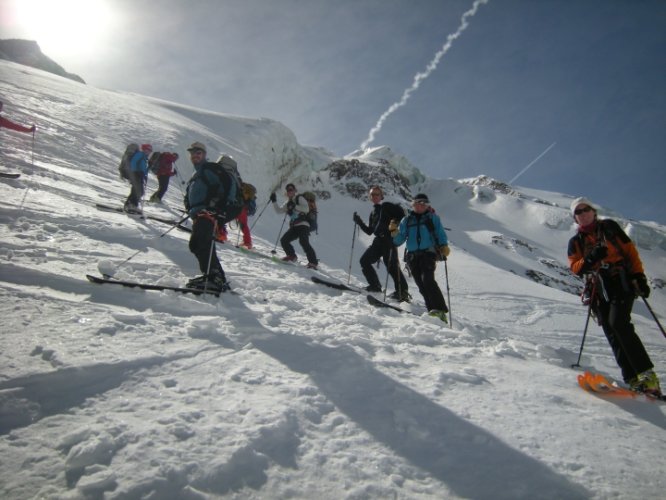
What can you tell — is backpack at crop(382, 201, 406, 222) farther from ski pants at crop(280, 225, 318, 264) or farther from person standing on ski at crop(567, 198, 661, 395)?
person standing on ski at crop(567, 198, 661, 395)

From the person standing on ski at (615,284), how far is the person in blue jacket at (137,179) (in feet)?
29.7

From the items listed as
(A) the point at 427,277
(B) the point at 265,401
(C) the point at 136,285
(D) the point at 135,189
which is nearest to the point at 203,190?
(C) the point at 136,285

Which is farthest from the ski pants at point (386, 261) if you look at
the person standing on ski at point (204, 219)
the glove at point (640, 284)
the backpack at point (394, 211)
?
the glove at point (640, 284)

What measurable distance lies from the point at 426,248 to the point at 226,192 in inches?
136

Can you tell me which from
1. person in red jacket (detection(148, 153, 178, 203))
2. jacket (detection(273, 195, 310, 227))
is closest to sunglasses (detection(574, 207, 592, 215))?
jacket (detection(273, 195, 310, 227))

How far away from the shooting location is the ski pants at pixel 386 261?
745cm

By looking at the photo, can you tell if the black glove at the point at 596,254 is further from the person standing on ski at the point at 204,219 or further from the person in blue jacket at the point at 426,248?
the person standing on ski at the point at 204,219

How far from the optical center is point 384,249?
773 centimetres

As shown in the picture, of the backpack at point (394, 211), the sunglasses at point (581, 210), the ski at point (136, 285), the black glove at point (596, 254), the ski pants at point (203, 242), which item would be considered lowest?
the ski at point (136, 285)

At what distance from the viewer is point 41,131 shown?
1326cm

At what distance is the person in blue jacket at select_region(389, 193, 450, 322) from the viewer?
5.82 meters

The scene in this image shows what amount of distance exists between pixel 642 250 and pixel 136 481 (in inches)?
4198

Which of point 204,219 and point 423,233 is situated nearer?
point 204,219

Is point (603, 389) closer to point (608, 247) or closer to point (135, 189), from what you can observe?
point (608, 247)
